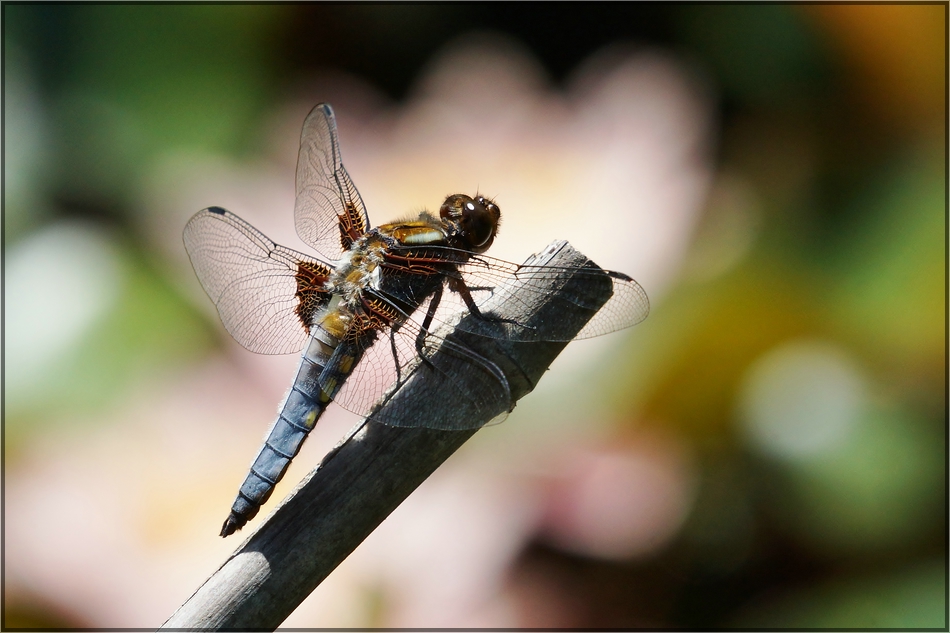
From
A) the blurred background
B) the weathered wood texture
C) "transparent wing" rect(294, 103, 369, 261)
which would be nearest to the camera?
the weathered wood texture

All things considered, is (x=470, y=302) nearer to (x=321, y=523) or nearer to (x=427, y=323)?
(x=427, y=323)

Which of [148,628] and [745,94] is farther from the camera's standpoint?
[745,94]

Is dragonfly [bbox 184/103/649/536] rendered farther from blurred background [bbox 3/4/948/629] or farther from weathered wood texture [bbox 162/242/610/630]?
blurred background [bbox 3/4/948/629]

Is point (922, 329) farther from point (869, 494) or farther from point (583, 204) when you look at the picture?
point (583, 204)

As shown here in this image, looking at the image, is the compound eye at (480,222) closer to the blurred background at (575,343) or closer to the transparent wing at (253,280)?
the transparent wing at (253,280)

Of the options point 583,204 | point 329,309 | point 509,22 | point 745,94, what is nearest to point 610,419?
point 583,204

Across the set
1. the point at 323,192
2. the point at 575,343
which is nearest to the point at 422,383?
the point at 323,192

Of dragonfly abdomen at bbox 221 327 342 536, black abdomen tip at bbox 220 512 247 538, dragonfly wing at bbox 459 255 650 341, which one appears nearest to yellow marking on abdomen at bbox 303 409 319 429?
dragonfly abdomen at bbox 221 327 342 536

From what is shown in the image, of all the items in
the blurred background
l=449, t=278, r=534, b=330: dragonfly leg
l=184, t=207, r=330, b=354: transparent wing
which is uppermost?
l=449, t=278, r=534, b=330: dragonfly leg
